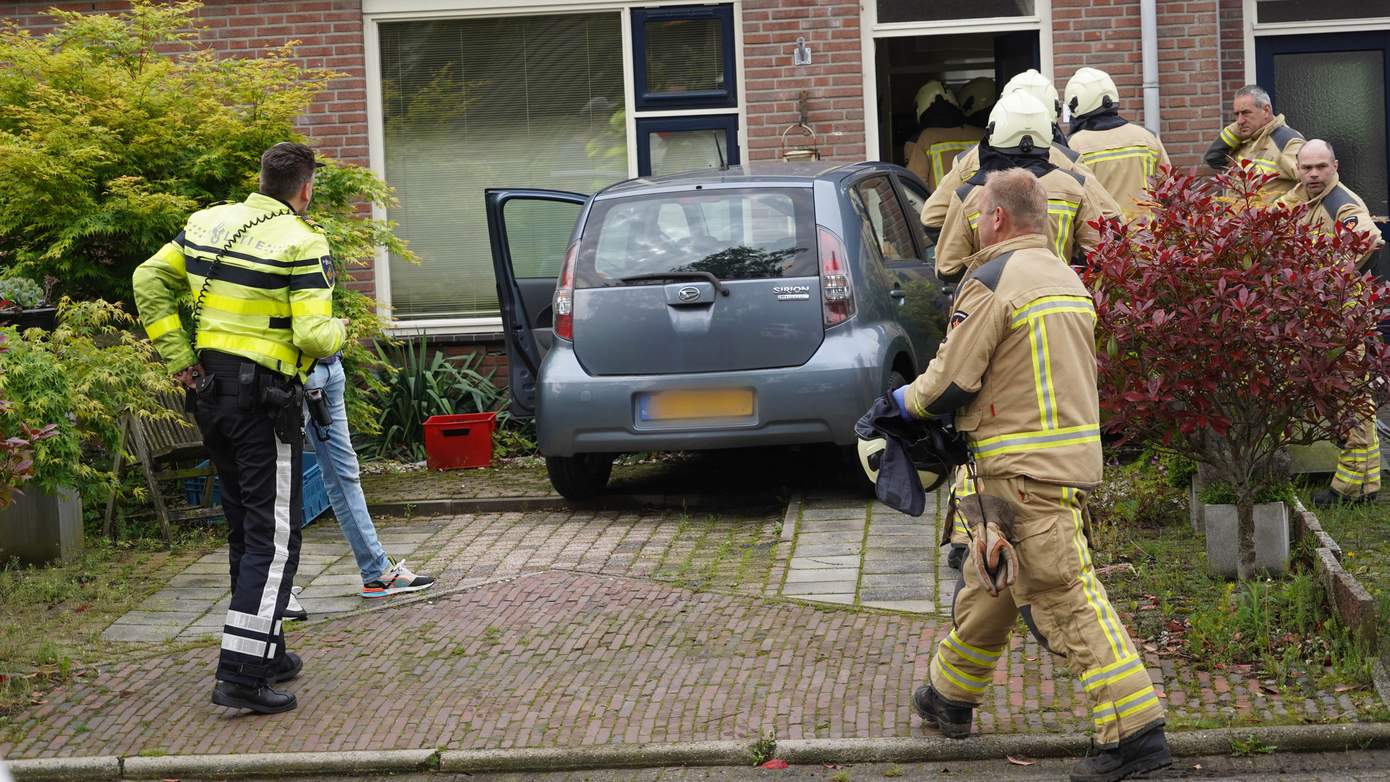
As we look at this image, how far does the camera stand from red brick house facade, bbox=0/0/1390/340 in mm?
11859

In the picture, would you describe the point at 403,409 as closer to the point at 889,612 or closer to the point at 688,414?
the point at 688,414

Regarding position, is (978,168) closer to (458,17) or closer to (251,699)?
(251,699)

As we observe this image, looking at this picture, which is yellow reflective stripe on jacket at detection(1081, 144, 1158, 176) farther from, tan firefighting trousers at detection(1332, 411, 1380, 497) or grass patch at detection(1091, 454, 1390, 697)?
grass patch at detection(1091, 454, 1390, 697)

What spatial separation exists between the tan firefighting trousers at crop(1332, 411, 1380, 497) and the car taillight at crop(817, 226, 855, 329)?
2.41m

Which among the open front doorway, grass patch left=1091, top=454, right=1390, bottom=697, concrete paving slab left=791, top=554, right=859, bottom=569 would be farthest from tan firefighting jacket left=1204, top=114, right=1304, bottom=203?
the open front doorway

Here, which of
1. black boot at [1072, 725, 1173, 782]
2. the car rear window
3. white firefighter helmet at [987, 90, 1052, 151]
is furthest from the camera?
the car rear window

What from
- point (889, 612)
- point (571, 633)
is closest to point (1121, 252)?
point (889, 612)

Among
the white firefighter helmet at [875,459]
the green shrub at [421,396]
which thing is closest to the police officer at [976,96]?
the green shrub at [421,396]

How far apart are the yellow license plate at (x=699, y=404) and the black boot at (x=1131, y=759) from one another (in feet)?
12.2

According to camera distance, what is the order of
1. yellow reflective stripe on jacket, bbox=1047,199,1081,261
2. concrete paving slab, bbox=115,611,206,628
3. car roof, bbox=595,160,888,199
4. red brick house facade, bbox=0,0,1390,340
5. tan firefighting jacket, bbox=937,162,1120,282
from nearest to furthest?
tan firefighting jacket, bbox=937,162,1120,282 → yellow reflective stripe on jacket, bbox=1047,199,1081,261 → concrete paving slab, bbox=115,611,206,628 → car roof, bbox=595,160,888,199 → red brick house facade, bbox=0,0,1390,340

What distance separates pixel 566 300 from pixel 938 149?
481cm

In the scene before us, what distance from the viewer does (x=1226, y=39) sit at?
12.1m

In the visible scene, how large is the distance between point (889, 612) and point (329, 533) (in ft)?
11.2

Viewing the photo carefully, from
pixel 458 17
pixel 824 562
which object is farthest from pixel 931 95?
pixel 824 562
